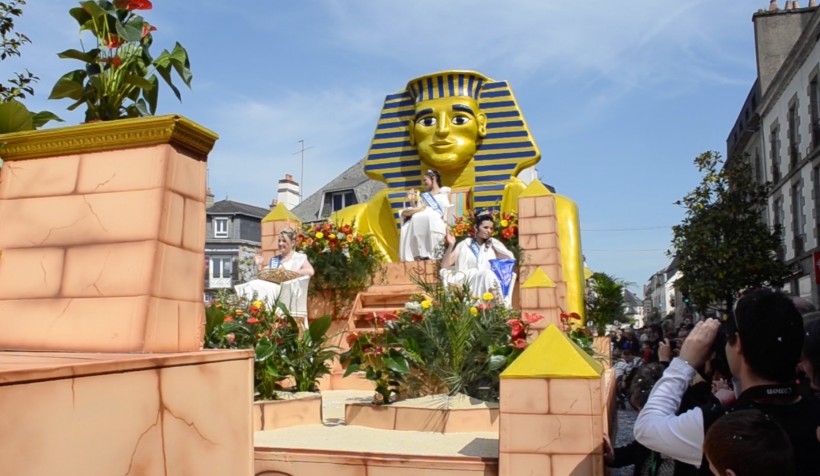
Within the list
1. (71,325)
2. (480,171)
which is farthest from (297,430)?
(480,171)

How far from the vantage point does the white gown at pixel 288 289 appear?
845cm

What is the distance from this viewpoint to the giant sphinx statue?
12281 mm

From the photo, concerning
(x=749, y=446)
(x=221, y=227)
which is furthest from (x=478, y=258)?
(x=221, y=227)

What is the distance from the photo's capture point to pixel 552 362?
3.92 meters

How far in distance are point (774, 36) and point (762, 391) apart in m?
28.7

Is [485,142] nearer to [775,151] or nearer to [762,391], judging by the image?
[762,391]

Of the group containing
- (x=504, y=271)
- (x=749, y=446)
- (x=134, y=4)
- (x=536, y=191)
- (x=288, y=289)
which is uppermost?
(x=536, y=191)

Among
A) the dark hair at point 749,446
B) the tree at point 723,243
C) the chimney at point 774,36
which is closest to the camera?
the dark hair at point 749,446

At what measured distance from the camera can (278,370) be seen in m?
6.05

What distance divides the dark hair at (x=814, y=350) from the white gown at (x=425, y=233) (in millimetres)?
7947

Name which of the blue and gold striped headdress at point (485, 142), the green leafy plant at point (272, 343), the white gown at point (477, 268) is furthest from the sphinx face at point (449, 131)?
the green leafy plant at point (272, 343)

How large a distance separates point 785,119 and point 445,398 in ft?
77.1

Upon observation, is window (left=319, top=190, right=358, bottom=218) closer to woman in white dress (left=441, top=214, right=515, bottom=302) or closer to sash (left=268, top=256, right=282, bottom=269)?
sash (left=268, top=256, right=282, bottom=269)

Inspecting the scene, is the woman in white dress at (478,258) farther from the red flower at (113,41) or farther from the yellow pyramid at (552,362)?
the red flower at (113,41)
